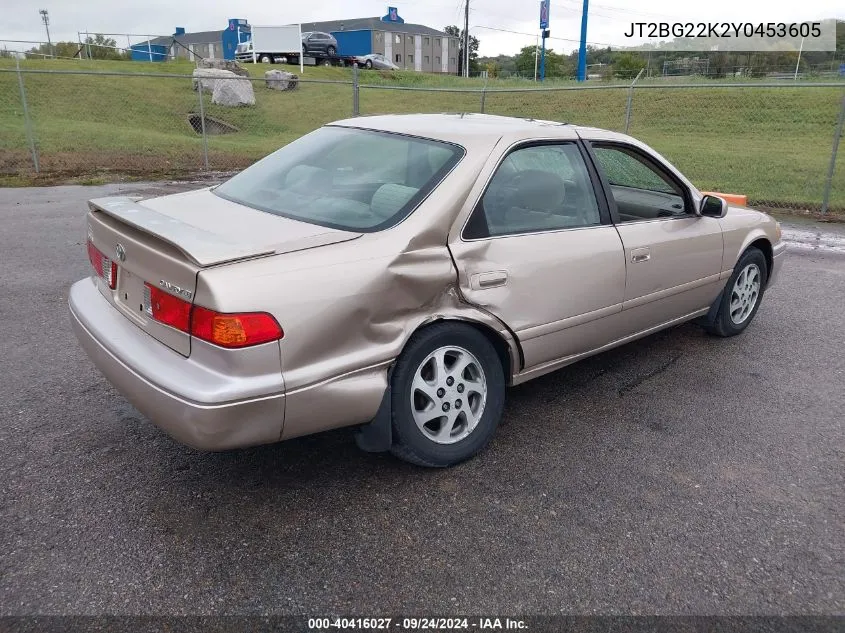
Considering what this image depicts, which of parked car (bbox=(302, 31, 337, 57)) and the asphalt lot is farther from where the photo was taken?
parked car (bbox=(302, 31, 337, 57))

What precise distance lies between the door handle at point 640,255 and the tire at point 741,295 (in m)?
1.16

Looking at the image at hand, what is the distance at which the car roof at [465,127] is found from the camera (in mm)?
3453

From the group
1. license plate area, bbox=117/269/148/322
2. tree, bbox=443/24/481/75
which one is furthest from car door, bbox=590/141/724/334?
tree, bbox=443/24/481/75

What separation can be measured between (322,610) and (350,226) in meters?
1.50

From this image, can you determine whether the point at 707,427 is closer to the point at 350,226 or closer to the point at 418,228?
the point at 418,228

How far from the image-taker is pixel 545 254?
335 cm

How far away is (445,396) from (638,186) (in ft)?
8.08

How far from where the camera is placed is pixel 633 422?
3.66 metres

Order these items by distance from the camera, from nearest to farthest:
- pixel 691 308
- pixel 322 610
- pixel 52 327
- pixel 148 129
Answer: pixel 322 610
pixel 691 308
pixel 52 327
pixel 148 129

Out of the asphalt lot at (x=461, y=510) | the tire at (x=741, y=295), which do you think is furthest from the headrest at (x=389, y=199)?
the tire at (x=741, y=295)

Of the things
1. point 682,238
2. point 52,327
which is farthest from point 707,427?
point 52,327

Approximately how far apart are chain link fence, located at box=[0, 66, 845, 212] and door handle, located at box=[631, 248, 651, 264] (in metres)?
7.95

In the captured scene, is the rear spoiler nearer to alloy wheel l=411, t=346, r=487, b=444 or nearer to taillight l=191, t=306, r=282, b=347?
taillight l=191, t=306, r=282, b=347

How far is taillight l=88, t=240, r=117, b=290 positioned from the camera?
10.1 ft
